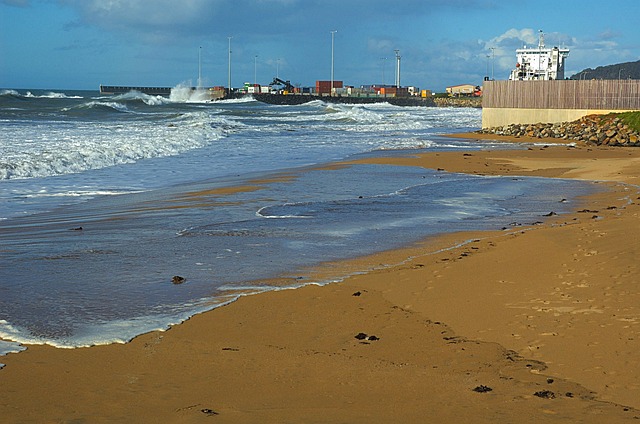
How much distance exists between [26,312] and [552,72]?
6919 centimetres

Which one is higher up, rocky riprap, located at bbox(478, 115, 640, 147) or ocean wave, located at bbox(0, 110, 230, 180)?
rocky riprap, located at bbox(478, 115, 640, 147)

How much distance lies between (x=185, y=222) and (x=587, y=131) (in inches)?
974

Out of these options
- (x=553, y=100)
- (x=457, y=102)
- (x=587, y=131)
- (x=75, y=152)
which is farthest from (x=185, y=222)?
(x=457, y=102)

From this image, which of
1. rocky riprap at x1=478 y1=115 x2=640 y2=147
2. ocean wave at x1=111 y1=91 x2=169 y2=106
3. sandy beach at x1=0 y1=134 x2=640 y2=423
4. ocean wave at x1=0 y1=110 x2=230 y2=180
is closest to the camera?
sandy beach at x1=0 y1=134 x2=640 y2=423

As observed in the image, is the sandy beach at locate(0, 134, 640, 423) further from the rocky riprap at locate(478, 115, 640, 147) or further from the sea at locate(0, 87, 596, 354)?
the rocky riprap at locate(478, 115, 640, 147)

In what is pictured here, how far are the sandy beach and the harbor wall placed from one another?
2863 centimetres

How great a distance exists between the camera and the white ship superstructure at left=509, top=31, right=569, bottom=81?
7088 centimetres

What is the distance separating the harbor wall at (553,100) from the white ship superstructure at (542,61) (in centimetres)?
3250

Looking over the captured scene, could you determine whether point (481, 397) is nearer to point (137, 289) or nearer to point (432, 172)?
point (137, 289)

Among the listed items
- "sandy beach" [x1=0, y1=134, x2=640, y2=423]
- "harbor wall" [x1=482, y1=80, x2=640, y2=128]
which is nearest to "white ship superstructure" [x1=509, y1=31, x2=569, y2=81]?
"harbor wall" [x1=482, y1=80, x2=640, y2=128]

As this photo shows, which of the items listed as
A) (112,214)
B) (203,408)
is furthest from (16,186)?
(203,408)

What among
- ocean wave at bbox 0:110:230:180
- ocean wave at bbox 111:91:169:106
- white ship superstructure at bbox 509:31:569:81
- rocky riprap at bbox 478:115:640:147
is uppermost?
white ship superstructure at bbox 509:31:569:81

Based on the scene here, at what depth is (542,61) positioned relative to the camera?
74188mm

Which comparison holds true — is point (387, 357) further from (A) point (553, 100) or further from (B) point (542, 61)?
(B) point (542, 61)
